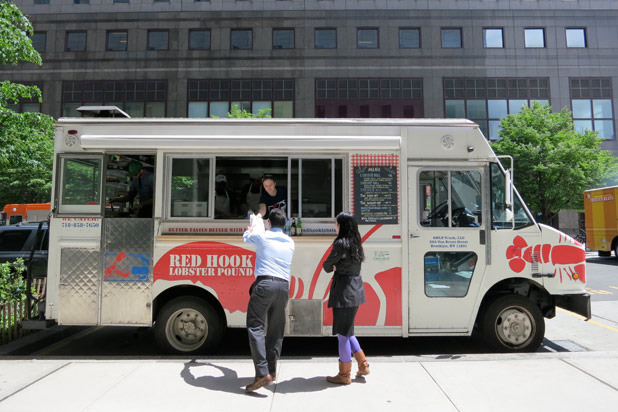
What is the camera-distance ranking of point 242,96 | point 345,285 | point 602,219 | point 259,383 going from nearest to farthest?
point 259,383, point 345,285, point 602,219, point 242,96

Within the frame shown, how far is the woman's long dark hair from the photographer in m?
4.04

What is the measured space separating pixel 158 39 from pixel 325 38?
13419mm

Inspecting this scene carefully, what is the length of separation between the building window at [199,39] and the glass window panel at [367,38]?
12090mm

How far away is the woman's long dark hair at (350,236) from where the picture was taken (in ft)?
13.3

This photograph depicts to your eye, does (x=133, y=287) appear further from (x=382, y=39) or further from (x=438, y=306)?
(x=382, y=39)

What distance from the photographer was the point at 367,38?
102 ft

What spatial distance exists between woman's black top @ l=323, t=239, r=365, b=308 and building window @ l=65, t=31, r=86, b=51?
118ft

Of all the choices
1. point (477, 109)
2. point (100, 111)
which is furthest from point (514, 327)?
point (477, 109)

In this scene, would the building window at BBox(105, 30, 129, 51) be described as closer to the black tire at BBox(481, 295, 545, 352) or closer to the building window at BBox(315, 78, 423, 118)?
the building window at BBox(315, 78, 423, 118)

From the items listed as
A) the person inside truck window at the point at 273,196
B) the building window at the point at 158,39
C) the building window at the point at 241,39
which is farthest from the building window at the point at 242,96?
the person inside truck window at the point at 273,196

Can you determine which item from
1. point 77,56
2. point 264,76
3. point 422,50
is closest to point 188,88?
point 264,76

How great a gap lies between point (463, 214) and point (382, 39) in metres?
29.1

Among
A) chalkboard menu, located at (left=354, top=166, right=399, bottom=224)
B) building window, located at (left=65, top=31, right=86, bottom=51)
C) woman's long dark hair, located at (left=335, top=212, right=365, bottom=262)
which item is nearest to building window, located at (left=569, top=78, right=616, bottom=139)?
chalkboard menu, located at (left=354, top=166, right=399, bottom=224)

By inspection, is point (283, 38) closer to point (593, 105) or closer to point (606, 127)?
point (593, 105)
